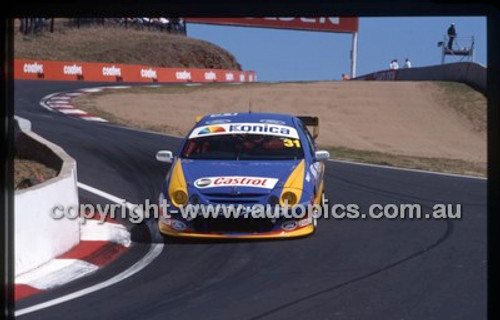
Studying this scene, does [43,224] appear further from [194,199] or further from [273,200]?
[273,200]

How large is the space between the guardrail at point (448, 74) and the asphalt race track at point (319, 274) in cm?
1715

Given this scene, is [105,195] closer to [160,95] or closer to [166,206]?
[166,206]

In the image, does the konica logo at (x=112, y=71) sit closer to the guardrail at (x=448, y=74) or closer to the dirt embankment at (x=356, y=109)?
the dirt embankment at (x=356, y=109)

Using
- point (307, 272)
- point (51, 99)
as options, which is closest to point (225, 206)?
point (307, 272)

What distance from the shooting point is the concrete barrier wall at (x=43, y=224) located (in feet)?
20.3

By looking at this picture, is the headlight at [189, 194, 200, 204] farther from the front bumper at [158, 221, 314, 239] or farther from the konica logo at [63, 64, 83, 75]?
the konica logo at [63, 64, 83, 75]

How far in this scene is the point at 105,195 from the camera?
9.98 m

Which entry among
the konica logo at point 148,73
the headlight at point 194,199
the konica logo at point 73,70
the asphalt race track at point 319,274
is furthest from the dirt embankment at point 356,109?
the headlight at point 194,199

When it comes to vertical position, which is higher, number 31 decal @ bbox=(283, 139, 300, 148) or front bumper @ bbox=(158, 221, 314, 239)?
number 31 decal @ bbox=(283, 139, 300, 148)

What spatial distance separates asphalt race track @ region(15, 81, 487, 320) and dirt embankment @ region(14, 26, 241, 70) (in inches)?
1230

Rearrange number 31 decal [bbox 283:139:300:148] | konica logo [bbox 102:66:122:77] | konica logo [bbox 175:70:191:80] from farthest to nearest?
konica logo [bbox 175:70:191:80]
konica logo [bbox 102:66:122:77]
number 31 decal [bbox 283:139:300:148]

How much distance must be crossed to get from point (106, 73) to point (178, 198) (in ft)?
108

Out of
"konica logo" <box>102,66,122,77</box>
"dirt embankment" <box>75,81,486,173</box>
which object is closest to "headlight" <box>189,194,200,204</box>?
"dirt embankment" <box>75,81,486,173</box>

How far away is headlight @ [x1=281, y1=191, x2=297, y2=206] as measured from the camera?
7.64 meters
